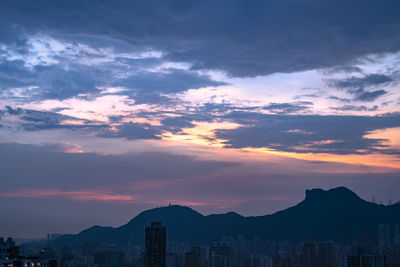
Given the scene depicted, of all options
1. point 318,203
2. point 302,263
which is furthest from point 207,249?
point 318,203

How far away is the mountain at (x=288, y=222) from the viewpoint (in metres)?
138

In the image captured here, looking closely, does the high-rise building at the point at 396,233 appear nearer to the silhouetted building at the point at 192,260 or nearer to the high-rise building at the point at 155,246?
the silhouetted building at the point at 192,260

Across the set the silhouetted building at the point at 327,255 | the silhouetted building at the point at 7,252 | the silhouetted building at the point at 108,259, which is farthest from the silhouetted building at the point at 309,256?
the silhouetted building at the point at 7,252

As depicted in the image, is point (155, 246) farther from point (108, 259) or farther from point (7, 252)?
point (7, 252)

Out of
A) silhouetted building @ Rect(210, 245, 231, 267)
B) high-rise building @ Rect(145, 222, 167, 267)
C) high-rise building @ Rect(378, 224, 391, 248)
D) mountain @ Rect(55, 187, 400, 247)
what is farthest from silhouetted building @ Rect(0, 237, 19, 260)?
mountain @ Rect(55, 187, 400, 247)

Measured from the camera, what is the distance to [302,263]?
88.8 meters

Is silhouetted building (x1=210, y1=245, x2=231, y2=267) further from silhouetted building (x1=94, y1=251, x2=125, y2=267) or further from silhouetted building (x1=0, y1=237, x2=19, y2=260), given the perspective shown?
silhouetted building (x1=0, y1=237, x2=19, y2=260)

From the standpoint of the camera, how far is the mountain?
454 feet

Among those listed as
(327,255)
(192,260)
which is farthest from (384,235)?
(192,260)

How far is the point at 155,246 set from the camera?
3578 inches

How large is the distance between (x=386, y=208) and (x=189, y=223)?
210 ft

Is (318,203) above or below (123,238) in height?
above

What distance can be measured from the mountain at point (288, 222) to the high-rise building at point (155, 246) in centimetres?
5720

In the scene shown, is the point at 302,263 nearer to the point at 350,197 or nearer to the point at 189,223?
the point at 350,197
